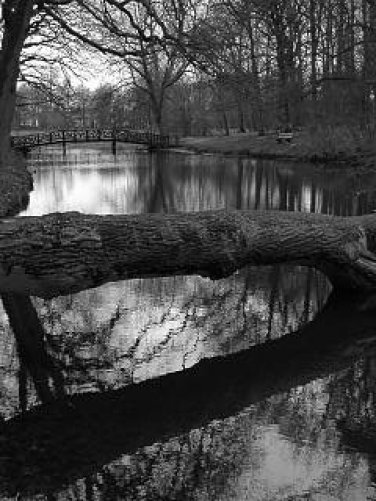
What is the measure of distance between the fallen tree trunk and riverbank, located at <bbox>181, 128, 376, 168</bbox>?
1640 cm

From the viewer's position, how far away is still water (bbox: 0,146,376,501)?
3.99m

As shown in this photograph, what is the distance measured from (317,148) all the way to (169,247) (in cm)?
2485

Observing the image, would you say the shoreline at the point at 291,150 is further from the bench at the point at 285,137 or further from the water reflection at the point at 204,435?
the water reflection at the point at 204,435

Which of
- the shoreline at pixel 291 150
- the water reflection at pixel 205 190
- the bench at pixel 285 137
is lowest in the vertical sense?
the water reflection at pixel 205 190

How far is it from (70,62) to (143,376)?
61.1 ft

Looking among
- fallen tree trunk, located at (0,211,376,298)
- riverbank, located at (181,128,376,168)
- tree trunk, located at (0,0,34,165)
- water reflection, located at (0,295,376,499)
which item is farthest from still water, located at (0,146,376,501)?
riverbank, located at (181,128,376,168)

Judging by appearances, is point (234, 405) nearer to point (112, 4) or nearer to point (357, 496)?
point (357, 496)

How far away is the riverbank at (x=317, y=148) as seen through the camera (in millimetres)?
26309

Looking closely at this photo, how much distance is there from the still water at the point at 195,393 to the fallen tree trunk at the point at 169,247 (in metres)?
0.71

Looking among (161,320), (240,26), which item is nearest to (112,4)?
(240,26)

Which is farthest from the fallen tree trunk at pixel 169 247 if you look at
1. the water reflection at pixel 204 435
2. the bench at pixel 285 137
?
the bench at pixel 285 137

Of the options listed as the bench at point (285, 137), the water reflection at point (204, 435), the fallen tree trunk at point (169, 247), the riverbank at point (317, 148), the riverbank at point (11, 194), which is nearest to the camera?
the water reflection at point (204, 435)

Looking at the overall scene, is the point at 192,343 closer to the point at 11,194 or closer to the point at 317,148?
the point at 11,194

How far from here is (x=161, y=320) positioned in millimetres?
7059
